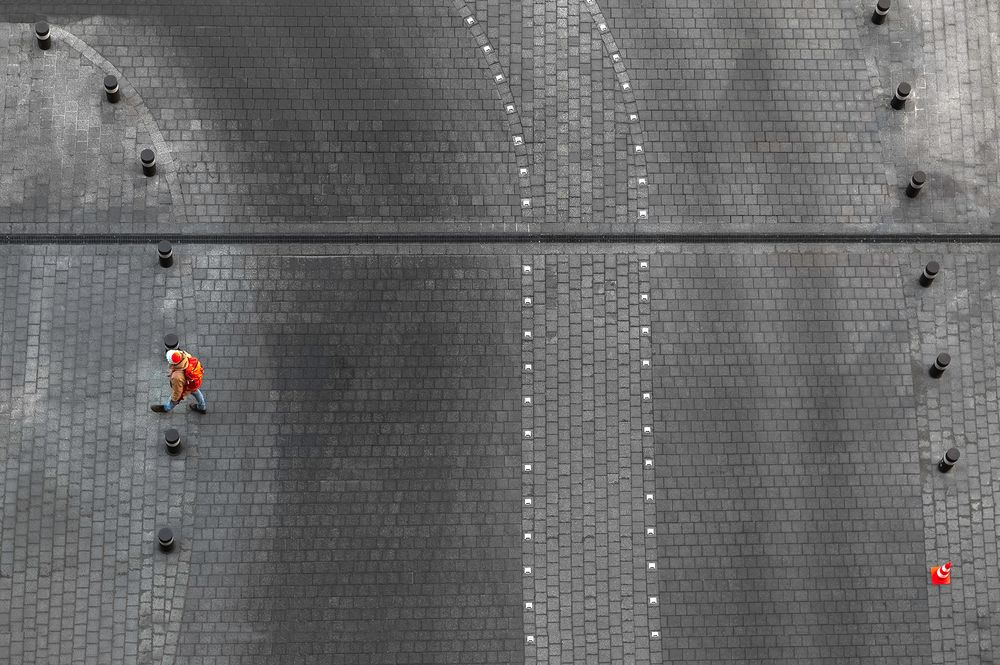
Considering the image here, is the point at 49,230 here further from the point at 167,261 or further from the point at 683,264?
the point at 683,264

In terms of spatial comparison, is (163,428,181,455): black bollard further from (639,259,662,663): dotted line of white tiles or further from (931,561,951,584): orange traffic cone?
(931,561,951,584): orange traffic cone

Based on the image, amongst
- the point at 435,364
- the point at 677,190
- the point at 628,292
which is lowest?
the point at 435,364

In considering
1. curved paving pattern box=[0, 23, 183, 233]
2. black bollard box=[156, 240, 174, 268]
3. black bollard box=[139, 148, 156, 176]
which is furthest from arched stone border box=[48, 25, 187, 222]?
black bollard box=[156, 240, 174, 268]

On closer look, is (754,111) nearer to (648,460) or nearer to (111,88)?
(648,460)

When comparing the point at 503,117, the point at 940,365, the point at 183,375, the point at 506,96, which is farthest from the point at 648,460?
the point at 183,375

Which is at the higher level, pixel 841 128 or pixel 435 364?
pixel 841 128

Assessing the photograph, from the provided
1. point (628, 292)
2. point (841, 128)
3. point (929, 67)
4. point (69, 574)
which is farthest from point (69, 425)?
point (929, 67)

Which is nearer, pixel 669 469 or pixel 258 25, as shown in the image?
pixel 669 469
